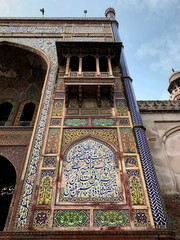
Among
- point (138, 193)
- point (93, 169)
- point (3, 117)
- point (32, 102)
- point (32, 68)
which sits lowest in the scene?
point (138, 193)

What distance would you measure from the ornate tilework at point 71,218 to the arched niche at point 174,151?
2.98 metres

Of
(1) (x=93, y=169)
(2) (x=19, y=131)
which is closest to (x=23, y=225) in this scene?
(1) (x=93, y=169)

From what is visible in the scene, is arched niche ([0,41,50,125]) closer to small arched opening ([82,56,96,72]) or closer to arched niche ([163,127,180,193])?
small arched opening ([82,56,96,72])

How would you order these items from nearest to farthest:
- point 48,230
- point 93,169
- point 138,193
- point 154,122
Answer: point 48,230 < point 138,193 < point 93,169 < point 154,122

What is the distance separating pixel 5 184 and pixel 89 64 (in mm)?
5880

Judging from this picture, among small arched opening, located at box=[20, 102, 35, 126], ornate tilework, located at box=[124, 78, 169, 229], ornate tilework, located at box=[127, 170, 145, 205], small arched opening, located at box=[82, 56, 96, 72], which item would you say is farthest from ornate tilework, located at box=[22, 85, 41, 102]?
ornate tilework, located at box=[127, 170, 145, 205]

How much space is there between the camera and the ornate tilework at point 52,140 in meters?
5.73

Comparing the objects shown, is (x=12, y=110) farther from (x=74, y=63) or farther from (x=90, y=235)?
(x=90, y=235)

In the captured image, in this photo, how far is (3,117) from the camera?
31.4ft

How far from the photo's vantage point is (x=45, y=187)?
16.1 ft

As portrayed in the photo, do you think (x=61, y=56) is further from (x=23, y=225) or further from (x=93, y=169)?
(x=23, y=225)

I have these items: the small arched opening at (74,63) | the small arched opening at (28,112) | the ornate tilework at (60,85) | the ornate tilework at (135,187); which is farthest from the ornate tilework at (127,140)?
the small arched opening at (28,112)

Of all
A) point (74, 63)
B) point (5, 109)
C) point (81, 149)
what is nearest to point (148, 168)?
point (81, 149)

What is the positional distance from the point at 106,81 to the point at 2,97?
19.3 ft
